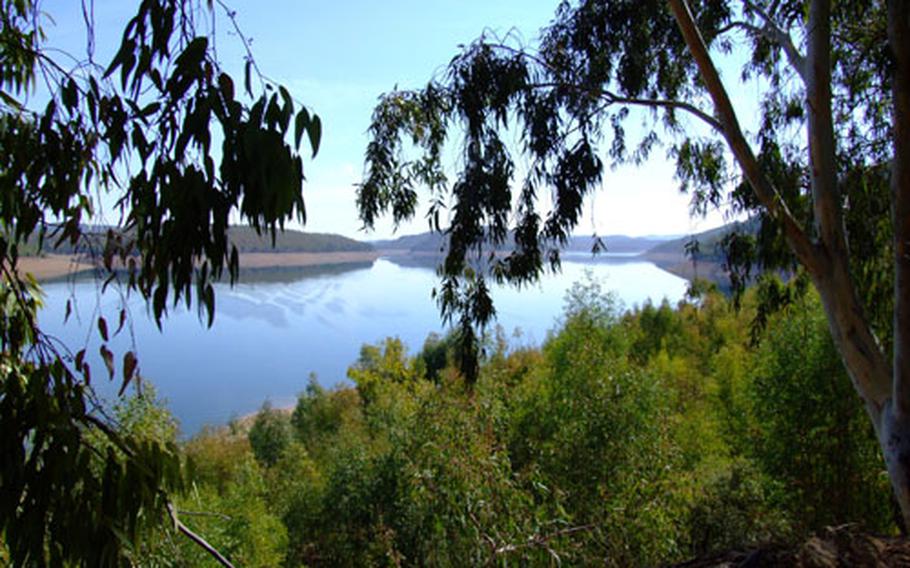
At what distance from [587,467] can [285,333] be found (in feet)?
108

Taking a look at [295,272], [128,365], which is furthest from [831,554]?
[295,272]

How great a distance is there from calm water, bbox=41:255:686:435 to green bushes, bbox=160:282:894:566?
13.2 feet

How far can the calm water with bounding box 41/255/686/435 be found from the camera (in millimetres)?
26734

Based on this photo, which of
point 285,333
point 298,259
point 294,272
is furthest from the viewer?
point 294,272

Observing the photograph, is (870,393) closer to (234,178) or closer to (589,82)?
(589,82)

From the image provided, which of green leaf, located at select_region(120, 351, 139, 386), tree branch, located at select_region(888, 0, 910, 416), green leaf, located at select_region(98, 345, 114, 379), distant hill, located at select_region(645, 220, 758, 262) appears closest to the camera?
green leaf, located at select_region(120, 351, 139, 386)

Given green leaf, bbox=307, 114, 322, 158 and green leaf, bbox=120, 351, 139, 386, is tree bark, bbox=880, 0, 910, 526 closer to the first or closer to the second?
green leaf, bbox=307, 114, 322, 158

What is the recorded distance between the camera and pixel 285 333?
38.6m

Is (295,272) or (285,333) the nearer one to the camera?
(285,333)

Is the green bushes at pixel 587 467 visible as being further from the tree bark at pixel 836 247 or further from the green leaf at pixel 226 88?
the green leaf at pixel 226 88

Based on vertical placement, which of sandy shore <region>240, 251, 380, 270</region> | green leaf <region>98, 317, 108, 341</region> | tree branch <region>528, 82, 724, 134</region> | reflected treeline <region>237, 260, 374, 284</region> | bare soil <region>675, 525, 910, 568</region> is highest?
tree branch <region>528, 82, 724, 134</region>

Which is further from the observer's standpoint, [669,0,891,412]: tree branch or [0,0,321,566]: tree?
[669,0,891,412]: tree branch

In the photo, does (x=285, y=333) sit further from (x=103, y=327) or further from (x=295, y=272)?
(x=103, y=327)

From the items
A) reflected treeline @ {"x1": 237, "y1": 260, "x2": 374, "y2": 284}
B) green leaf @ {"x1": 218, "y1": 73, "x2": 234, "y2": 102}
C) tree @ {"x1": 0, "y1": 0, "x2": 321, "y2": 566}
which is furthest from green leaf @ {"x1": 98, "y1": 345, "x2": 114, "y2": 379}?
reflected treeline @ {"x1": 237, "y1": 260, "x2": 374, "y2": 284}
